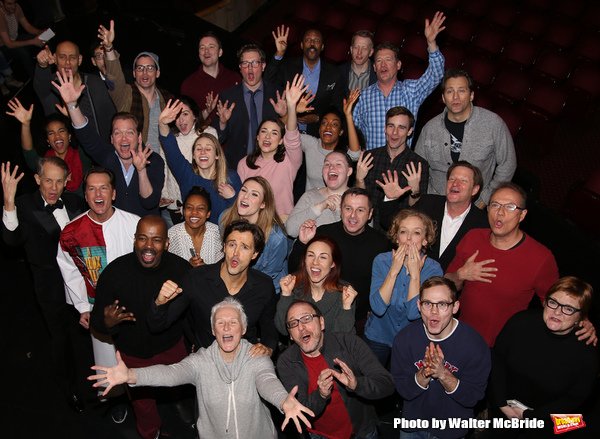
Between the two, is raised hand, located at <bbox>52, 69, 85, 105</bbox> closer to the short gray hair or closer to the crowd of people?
the crowd of people

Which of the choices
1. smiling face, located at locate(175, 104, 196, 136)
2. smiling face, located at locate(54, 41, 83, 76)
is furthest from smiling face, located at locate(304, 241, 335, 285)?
smiling face, located at locate(54, 41, 83, 76)

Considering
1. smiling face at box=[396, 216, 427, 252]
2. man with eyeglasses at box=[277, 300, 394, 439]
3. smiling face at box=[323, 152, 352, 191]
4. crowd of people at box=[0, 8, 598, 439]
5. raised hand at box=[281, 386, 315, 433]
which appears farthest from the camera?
smiling face at box=[323, 152, 352, 191]

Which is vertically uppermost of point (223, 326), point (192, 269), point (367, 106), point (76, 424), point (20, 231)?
point (367, 106)

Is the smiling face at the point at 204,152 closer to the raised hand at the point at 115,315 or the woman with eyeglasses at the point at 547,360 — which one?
the raised hand at the point at 115,315

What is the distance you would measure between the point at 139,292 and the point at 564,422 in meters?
2.26

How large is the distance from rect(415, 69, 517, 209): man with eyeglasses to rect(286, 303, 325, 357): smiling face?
1.80 meters

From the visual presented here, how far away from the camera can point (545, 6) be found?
6984mm

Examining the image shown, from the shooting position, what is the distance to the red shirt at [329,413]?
10.1 feet

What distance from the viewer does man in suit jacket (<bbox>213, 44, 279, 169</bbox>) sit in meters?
4.87

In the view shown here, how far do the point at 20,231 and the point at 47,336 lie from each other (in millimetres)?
1132

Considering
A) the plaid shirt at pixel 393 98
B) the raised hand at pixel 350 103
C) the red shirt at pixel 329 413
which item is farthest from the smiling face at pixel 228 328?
the plaid shirt at pixel 393 98

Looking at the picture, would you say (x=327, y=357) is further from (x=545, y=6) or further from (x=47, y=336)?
(x=545, y=6)

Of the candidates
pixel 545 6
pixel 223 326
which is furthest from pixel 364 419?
pixel 545 6

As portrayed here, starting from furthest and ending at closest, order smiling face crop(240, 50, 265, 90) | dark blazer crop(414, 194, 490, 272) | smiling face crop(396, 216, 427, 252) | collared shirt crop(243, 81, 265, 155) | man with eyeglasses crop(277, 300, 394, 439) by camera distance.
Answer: collared shirt crop(243, 81, 265, 155)
smiling face crop(240, 50, 265, 90)
dark blazer crop(414, 194, 490, 272)
smiling face crop(396, 216, 427, 252)
man with eyeglasses crop(277, 300, 394, 439)
